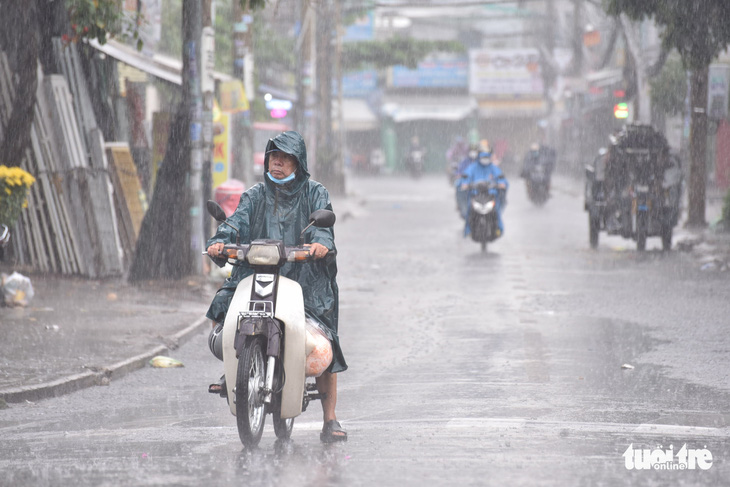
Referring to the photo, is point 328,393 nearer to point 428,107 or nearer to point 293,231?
point 293,231

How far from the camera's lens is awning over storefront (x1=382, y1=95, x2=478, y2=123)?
6300 cm

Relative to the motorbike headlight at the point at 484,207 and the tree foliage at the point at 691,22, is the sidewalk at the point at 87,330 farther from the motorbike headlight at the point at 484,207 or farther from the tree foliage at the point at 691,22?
the tree foliage at the point at 691,22

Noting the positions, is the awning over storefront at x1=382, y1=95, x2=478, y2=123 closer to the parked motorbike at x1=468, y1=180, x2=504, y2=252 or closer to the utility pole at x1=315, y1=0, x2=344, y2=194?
the utility pole at x1=315, y1=0, x2=344, y2=194

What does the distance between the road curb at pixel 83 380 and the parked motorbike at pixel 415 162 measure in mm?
43669

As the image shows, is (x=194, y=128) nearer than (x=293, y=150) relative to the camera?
No

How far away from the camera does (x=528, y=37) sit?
6831cm

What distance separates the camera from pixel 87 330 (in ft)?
33.7

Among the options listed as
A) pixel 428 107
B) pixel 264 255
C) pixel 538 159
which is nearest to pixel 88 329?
pixel 264 255

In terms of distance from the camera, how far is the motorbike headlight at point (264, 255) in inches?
229

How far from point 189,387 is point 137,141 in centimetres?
1265

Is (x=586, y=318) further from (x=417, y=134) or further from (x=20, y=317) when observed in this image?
(x=417, y=134)

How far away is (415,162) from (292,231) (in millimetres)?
47830

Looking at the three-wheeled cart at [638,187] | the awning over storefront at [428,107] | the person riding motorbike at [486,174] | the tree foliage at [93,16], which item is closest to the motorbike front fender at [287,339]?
the tree foliage at [93,16]

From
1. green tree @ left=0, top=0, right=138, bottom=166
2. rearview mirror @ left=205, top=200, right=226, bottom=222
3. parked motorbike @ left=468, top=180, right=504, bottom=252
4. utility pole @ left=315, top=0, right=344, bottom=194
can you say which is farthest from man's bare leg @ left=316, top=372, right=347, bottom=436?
utility pole @ left=315, top=0, right=344, bottom=194
